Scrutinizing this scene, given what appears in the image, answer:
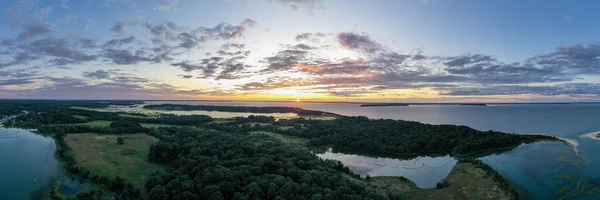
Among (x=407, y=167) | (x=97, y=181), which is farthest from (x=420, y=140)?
(x=97, y=181)

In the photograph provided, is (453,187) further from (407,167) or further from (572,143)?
(572,143)

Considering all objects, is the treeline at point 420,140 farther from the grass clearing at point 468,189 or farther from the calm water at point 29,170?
the calm water at point 29,170

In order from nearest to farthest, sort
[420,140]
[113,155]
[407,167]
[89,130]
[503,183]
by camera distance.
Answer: [503,183], [407,167], [113,155], [420,140], [89,130]

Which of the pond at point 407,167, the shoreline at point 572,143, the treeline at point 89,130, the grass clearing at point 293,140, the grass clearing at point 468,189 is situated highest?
the treeline at point 89,130

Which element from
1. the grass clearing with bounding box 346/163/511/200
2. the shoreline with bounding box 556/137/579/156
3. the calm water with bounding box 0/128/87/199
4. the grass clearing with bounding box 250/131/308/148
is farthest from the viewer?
the grass clearing with bounding box 250/131/308/148

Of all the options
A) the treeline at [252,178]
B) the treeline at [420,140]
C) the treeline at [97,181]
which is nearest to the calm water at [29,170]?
the treeline at [97,181]

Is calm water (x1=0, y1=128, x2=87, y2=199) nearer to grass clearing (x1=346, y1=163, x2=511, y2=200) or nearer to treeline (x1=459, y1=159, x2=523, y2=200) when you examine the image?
grass clearing (x1=346, y1=163, x2=511, y2=200)

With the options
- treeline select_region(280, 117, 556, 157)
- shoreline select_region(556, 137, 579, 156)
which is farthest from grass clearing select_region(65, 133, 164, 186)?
shoreline select_region(556, 137, 579, 156)
